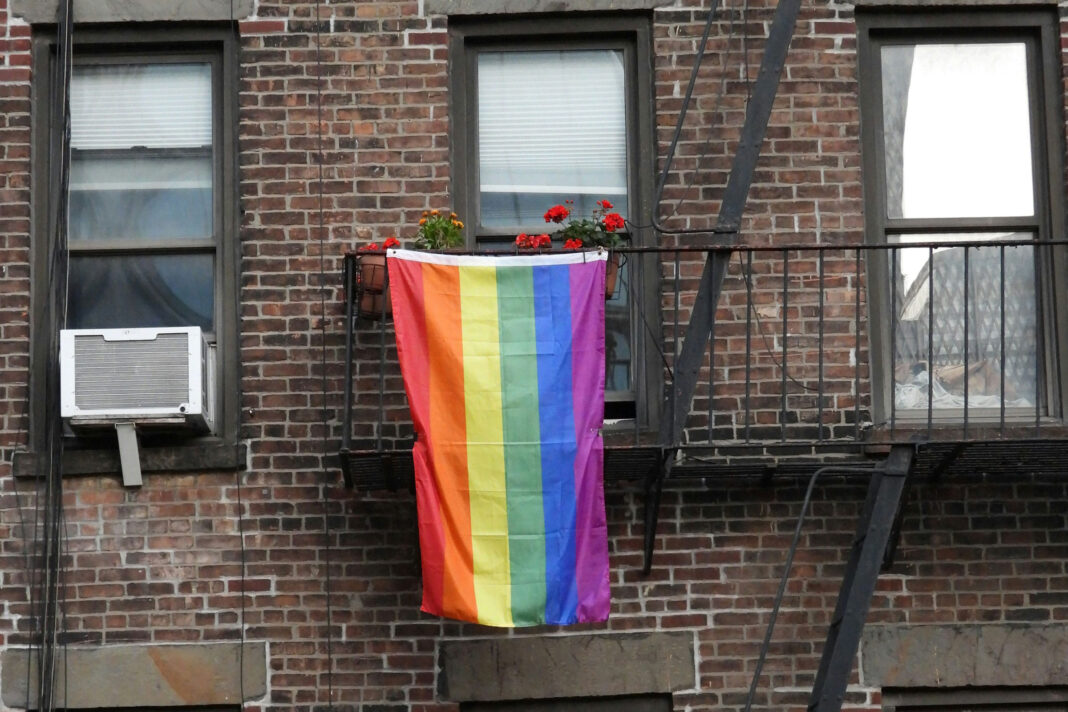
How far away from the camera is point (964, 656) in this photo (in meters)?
→ 7.81

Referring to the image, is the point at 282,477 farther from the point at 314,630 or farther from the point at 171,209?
the point at 171,209

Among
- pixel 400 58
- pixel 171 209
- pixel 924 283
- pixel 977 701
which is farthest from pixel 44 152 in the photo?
pixel 977 701

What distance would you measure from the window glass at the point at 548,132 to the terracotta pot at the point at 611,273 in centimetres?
66

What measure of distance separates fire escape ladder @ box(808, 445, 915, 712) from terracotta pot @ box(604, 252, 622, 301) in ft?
5.06

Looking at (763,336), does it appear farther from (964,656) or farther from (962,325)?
(964,656)

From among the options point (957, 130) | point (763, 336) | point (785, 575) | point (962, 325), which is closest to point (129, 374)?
point (763, 336)

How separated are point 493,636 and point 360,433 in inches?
46.1

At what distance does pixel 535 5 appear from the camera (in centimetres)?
841

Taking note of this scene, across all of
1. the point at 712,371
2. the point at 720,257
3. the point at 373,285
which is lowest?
the point at 712,371

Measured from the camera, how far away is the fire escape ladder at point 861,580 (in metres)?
7.19

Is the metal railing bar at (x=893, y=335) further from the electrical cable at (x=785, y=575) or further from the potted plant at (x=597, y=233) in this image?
the potted plant at (x=597, y=233)

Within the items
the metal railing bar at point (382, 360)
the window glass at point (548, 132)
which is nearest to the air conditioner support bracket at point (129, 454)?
the metal railing bar at point (382, 360)

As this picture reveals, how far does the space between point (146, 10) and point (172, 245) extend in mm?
1216

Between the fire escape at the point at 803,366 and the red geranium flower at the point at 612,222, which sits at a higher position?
the red geranium flower at the point at 612,222
